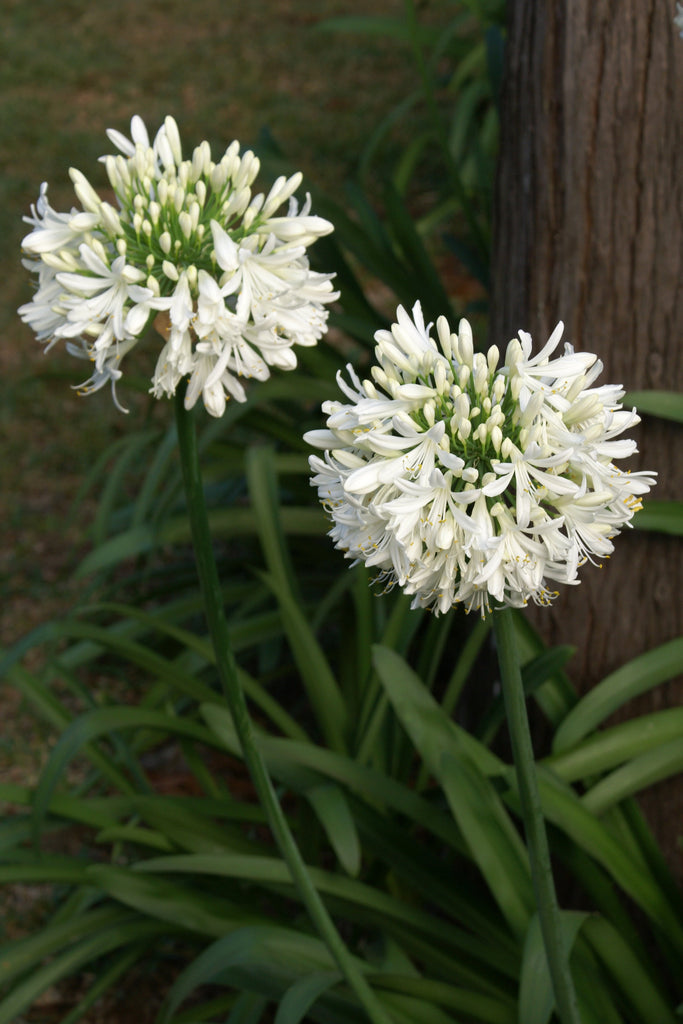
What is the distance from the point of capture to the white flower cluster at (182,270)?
4.39 feet

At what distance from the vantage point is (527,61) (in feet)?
6.88

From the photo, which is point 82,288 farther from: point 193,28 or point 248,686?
point 193,28

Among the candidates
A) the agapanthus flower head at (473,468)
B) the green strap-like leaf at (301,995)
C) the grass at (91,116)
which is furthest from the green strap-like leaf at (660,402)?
the grass at (91,116)

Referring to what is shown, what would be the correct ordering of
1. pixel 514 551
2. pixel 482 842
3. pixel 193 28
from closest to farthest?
pixel 514 551 < pixel 482 842 < pixel 193 28

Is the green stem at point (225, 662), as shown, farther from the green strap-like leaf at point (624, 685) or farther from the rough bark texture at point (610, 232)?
the rough bark texture at point (610, 232)

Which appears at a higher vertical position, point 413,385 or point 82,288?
point 82,288

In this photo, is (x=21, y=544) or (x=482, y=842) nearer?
(x=482, y=842)

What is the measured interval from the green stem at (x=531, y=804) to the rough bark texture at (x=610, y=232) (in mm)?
839

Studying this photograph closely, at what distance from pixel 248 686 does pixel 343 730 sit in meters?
0.25

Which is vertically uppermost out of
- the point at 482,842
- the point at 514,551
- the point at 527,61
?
the point at 527,61

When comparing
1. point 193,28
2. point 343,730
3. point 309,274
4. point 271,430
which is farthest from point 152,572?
point 193,28

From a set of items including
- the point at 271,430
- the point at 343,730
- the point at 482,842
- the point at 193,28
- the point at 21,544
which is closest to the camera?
the point at 482,842

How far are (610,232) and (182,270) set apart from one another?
3.29 ft

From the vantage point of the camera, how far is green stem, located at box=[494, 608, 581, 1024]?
1.17 metres
